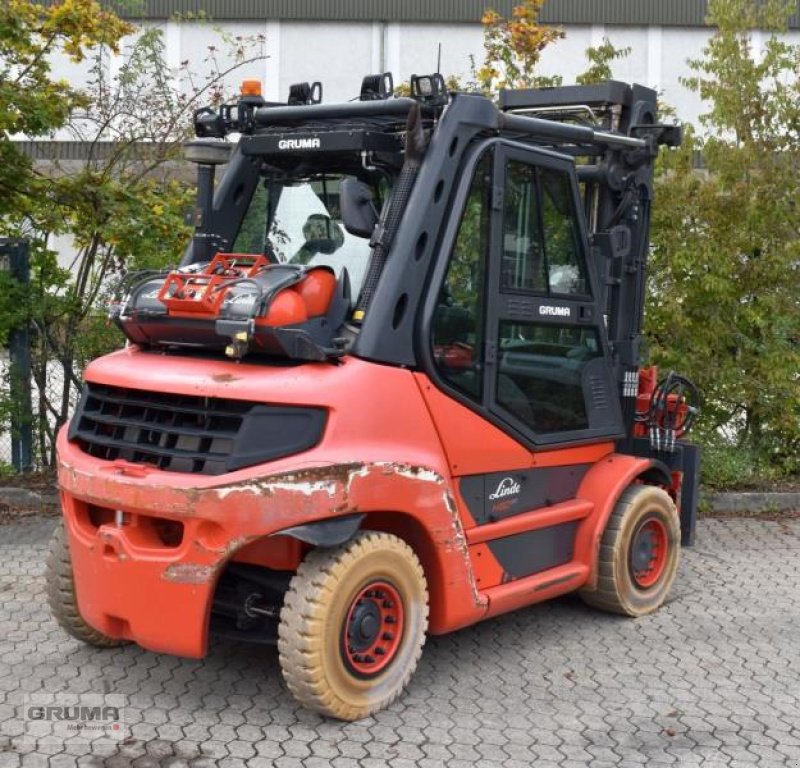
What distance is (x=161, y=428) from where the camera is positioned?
510 cm

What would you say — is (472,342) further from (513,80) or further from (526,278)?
(513,80)

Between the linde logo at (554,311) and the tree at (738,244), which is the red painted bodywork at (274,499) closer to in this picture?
the linde logo at (554,311)

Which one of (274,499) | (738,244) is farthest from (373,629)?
(738,244)

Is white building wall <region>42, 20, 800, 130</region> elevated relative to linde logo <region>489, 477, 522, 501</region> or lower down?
elevated

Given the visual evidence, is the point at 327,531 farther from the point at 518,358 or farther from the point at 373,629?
the point at 518,358

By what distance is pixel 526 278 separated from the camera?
5910mm

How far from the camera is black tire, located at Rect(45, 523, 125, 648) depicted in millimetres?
5789

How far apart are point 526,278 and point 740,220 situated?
183 inches

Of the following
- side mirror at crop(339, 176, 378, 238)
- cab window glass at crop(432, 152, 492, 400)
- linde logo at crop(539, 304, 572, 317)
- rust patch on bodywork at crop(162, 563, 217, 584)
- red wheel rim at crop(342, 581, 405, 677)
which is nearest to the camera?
rust patch on bodywork at crop(162, 563, 217, 584)

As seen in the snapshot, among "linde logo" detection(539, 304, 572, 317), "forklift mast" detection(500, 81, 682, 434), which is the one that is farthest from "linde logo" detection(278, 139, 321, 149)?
"forklift mast" detection(500, 81, 682, 434)

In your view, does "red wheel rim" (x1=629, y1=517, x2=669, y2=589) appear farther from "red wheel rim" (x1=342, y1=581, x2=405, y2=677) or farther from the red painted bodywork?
"red wheel rim" (x1=342, y1=581, x2=405, y2=677)

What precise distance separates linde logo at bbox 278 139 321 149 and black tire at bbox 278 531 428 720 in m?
1.90

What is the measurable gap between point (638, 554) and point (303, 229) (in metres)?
2.61

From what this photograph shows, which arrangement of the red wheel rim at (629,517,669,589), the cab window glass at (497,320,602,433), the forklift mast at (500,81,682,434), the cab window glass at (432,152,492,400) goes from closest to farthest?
the cab window glass at (432,152,492,400)
the cab window glass at (497,320,602,433)
the red wheel rim at (629,517,669,589)
the forklift mast at (500,81,682,434)
